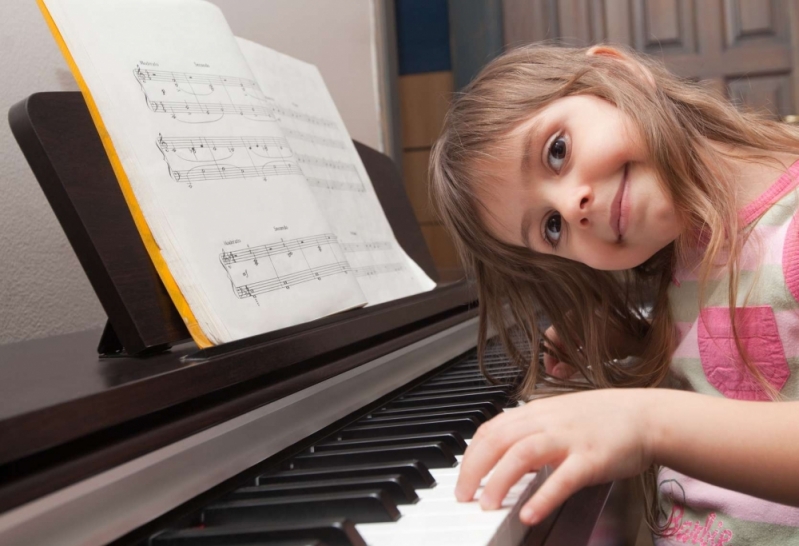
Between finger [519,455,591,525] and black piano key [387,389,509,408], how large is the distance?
0.37 metres

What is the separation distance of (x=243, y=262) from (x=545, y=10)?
303 cm

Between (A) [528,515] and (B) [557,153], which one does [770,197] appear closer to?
(B) [557,153]

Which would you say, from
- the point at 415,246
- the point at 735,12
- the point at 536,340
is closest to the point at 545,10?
the point at 735,12

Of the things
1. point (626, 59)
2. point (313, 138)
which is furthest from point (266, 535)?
point (626, 59)

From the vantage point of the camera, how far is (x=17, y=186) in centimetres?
124

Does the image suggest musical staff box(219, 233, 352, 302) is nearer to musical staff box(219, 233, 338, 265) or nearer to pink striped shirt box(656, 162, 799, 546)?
musical staff box(219, 233, 338, 265)

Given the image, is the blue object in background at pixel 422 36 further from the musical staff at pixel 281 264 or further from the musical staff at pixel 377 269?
the musical staff at pixel 281 264

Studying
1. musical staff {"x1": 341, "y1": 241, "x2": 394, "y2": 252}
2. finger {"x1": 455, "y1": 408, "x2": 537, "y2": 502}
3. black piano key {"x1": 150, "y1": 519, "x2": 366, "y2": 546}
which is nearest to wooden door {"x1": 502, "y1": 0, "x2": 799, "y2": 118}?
musical staff {"x1": 341, "y1": 241, "x2": 394, "y2": 252}

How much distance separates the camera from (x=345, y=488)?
669 millimetres

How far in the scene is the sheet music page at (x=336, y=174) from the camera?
4.16 ft

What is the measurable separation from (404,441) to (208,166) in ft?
1.29

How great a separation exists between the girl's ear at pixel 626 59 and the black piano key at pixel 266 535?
35.5 inches

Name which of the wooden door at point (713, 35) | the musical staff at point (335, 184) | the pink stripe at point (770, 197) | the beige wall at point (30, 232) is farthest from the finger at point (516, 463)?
the wooden door at point (713, 35)

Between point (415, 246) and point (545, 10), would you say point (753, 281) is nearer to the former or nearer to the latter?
point (415, 246)
